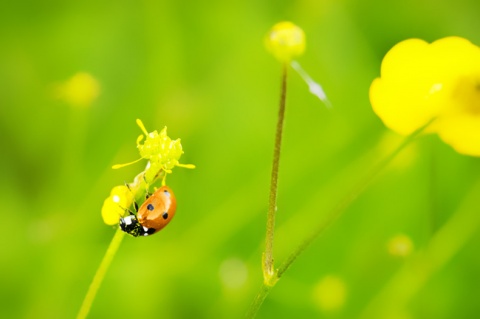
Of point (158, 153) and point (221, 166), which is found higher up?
point (221, 166)

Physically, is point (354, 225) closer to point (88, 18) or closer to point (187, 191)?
point (187, 191)

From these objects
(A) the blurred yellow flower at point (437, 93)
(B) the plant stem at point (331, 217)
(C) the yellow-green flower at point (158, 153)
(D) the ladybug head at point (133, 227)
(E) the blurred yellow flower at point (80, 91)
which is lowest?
(B) the plant stem at point (331, 217)

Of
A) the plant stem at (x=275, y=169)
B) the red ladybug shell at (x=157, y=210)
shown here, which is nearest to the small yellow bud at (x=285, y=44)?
the plant stem at (x=275, y=169)

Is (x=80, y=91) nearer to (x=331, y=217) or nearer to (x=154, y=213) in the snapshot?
(x=154, y=213)

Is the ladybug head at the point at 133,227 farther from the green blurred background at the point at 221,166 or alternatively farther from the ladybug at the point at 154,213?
the green blurred background at the point at 221,166

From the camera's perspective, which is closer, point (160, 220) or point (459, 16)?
point (160, 220)

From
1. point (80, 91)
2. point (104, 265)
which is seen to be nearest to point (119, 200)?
point (104, 265)

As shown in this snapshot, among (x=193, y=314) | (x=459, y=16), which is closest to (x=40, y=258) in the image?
(x=193, y=314)
